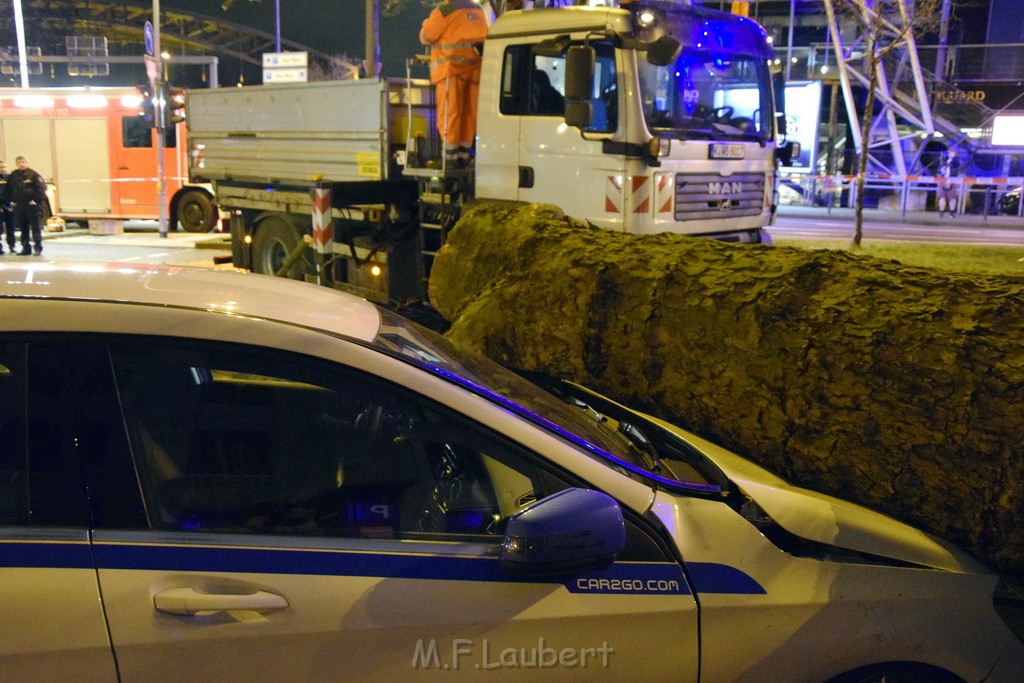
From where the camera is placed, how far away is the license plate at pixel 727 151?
803cm

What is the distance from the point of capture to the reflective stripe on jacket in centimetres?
843

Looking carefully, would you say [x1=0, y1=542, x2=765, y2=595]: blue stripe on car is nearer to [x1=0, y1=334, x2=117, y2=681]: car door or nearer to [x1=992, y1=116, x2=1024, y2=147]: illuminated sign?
[x1=0, y1=334, x2=117, y2=681]: car door

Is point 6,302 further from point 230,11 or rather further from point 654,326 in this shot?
point 230,11

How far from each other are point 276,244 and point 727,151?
237 inches

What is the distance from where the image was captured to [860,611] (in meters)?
2.34

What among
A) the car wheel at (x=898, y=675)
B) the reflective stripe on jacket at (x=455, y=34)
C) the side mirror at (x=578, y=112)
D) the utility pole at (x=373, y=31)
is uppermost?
the utility pole at (x=373, y=31)

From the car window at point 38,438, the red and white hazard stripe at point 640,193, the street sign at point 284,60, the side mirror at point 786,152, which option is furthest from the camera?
the street sign at point 284,60

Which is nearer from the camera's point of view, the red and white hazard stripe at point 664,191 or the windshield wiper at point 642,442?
the windshield wiper at point 642,442

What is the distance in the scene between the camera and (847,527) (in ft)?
8.32

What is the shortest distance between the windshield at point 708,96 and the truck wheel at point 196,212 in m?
14.6

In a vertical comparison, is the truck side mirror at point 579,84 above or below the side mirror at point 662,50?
below

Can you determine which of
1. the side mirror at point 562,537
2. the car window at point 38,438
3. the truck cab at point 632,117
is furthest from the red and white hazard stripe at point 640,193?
the car window at point 38,438

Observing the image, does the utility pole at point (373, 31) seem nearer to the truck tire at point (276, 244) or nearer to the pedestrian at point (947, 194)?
the truck tire at point (276, 244)

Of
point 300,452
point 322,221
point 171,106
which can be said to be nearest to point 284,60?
point 171,106
